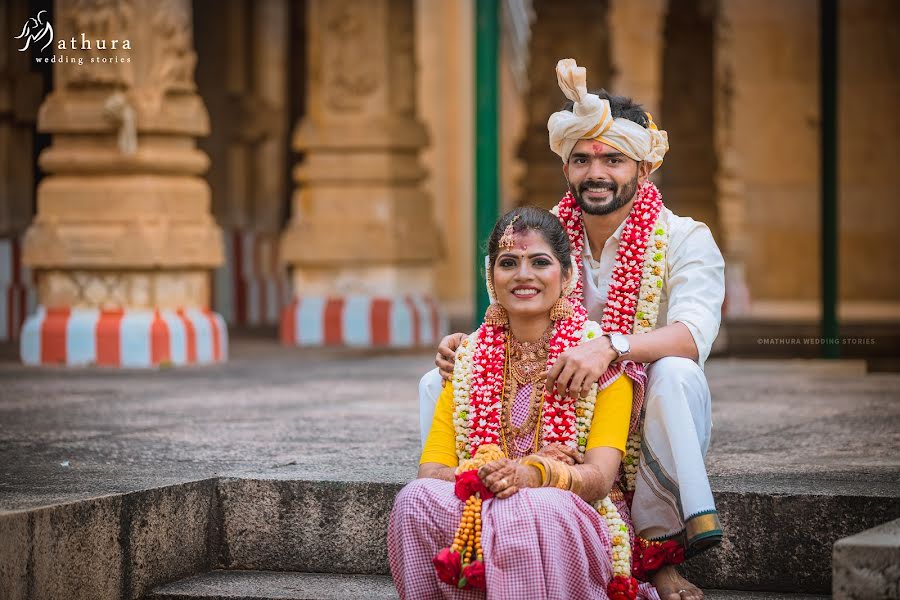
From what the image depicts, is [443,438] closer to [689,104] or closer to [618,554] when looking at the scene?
[618,554]

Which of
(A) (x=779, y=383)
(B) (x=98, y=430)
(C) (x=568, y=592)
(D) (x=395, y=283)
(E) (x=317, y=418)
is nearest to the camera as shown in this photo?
(C) (x=568, y=592)

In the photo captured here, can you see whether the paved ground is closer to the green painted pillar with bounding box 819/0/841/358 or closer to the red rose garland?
the green painted pillar with bounding box 819/0/841/358

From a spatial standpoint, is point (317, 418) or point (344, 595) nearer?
point (344, 595)

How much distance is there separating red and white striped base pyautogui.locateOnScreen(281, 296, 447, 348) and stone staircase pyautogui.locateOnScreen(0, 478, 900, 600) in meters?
6.51

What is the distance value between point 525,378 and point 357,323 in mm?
7328

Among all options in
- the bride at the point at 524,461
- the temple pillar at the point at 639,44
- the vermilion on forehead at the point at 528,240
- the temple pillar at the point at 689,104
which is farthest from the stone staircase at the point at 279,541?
the temple pillar at the point at 639,44

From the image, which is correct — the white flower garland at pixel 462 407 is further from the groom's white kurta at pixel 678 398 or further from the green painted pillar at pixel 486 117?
the green painted pillar at pixel 486 117

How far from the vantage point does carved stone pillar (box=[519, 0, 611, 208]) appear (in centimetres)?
1445

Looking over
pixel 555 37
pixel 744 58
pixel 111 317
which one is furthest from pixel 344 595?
pixel 744 58

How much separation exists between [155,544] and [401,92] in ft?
24.1

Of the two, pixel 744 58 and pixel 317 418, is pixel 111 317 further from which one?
pixel 744 58

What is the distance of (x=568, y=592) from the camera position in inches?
155

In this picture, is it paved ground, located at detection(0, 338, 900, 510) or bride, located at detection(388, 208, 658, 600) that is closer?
bride, located at detection(388, 208, 658, 600)

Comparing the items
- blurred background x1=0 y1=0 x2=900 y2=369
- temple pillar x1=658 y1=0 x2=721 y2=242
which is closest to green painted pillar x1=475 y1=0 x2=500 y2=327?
blurred background x1=0 y1=0 x2=900 y2=369
